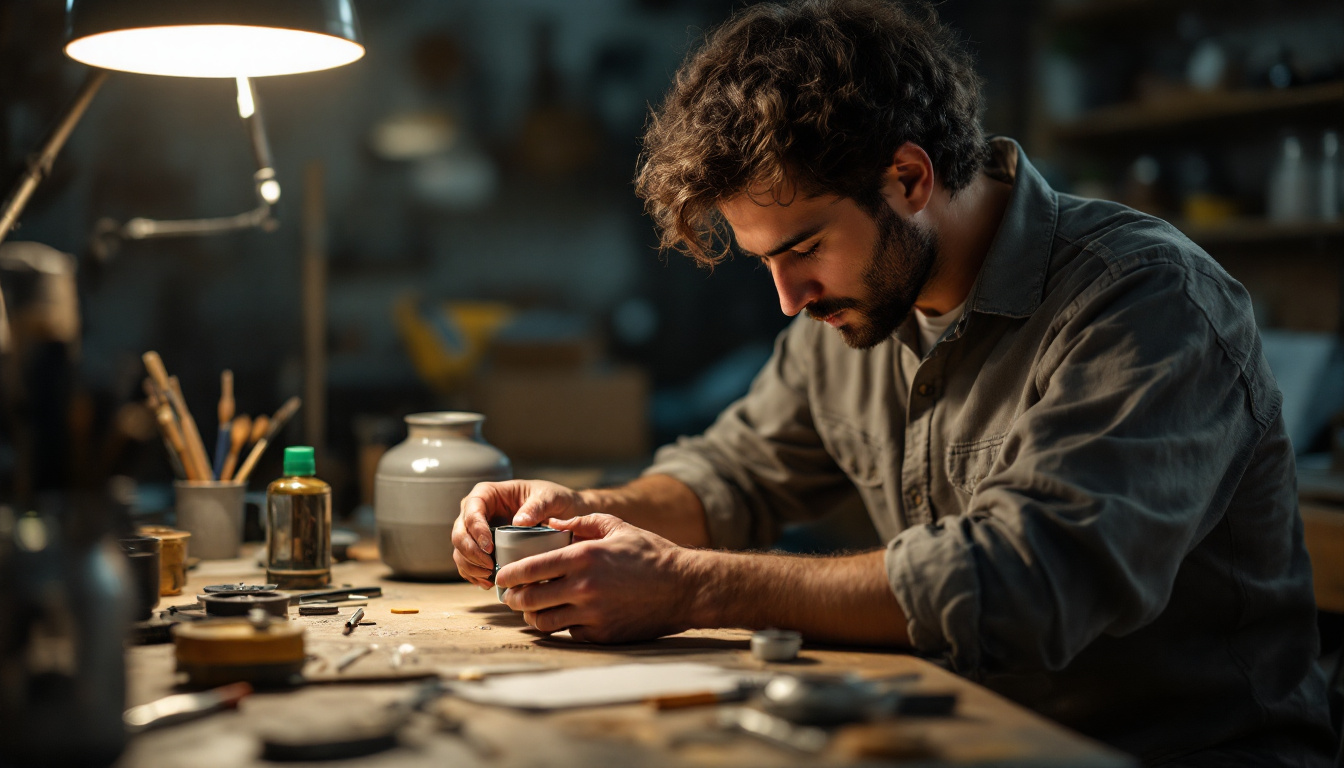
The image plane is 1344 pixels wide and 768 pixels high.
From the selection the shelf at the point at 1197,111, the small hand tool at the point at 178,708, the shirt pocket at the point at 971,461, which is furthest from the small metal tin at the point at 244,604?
the shelf at the point at 1197,111

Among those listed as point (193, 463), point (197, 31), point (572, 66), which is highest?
point (572, 66)

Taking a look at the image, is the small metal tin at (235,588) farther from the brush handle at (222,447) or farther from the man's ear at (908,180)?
the man's ear at (908,180)

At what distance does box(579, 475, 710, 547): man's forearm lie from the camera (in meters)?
1.65

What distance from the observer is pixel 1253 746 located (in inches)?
53.6

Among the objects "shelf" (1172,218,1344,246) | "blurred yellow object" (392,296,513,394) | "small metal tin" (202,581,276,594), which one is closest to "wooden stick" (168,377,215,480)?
"small metal tin" (202,581,276,594)

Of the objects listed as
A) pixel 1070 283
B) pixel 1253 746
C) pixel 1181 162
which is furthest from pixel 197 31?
pixel 1181 162

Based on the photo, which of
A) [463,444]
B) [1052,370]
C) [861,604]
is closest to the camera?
[861,604]

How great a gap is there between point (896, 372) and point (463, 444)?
0.63 metres

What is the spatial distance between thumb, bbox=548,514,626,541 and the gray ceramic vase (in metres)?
0.24

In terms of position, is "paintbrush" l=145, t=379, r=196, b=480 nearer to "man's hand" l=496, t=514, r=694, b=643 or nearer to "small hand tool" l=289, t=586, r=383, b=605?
"small hand tool" l=289, t=586, r=383, b=605

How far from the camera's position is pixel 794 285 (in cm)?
153

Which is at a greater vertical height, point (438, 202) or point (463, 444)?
point (438, 202)

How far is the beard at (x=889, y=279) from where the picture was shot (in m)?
1.51

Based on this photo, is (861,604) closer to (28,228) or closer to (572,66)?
(28,228)
